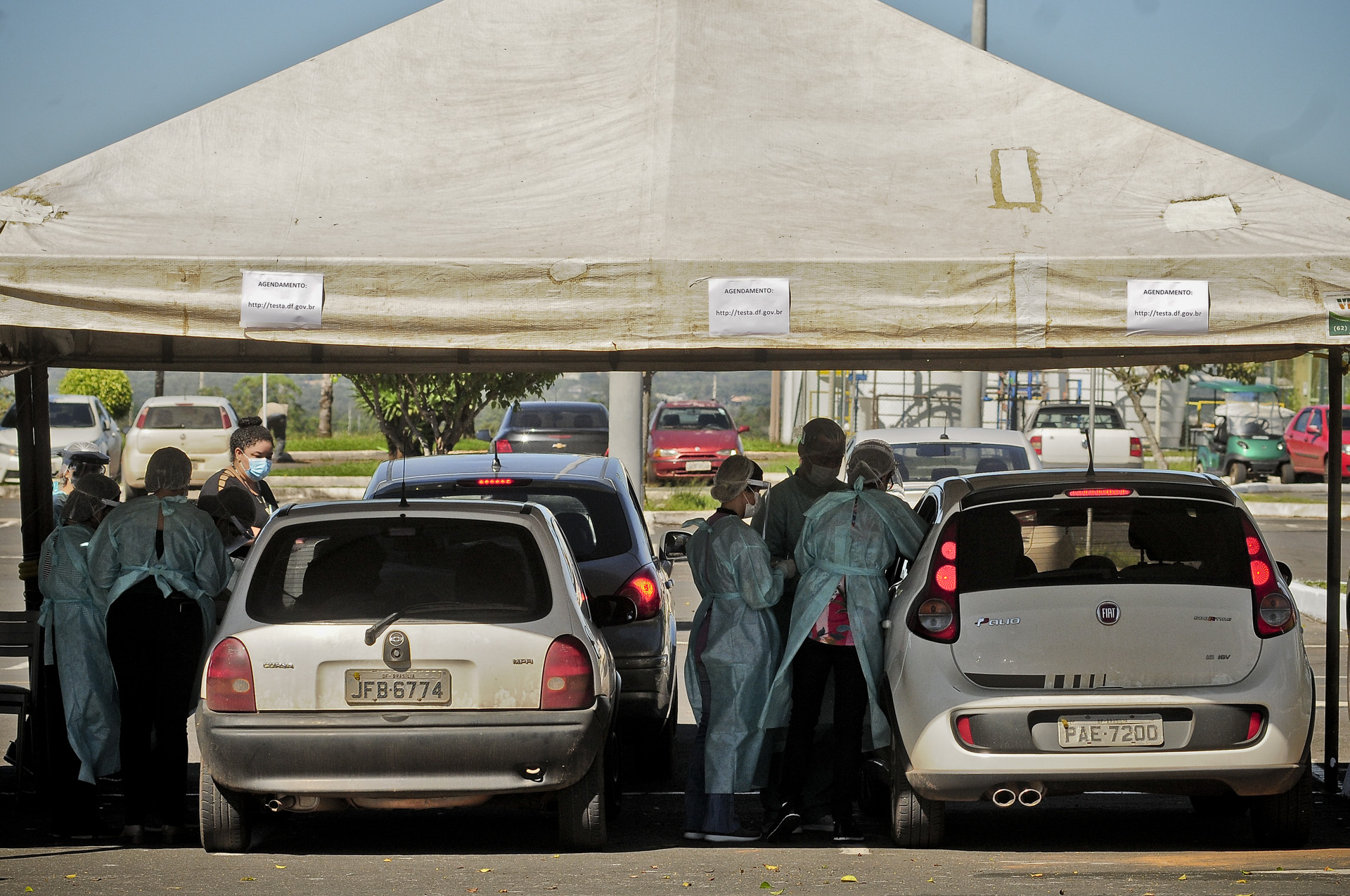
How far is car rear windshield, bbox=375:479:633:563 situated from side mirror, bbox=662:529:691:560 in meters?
0.19

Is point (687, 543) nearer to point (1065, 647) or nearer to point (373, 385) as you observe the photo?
point (1065, 647)

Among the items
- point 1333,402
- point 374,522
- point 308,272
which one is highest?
point 308,272

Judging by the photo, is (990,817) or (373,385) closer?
(990,817)

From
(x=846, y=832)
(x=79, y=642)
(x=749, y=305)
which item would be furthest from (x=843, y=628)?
(x=79, y=642)

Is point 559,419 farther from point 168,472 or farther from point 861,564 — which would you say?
point 861,564

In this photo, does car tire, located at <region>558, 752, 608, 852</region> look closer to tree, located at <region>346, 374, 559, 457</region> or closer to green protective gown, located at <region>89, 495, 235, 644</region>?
green protective gown, located at <region>89, 495, 235, 644</region>

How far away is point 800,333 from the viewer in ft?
19.7

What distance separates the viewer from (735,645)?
6250mm

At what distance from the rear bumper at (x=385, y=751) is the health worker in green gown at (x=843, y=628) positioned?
1.17 metres

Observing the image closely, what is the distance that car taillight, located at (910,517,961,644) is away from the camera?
575 cm

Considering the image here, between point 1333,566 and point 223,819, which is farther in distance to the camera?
point 1333,566

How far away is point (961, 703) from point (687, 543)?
1.41 metres

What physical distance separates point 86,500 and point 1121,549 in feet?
14.3

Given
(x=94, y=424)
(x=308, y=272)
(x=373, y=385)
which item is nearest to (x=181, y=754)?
(x=308, y=272)
